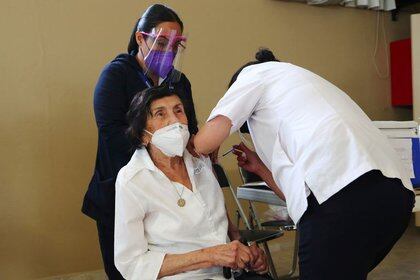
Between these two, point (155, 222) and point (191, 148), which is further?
point (191, 148)

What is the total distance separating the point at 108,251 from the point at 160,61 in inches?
32.4

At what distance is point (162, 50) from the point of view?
193cm

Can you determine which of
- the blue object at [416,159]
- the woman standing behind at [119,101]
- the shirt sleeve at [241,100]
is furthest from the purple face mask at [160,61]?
the blue object at [416,159]

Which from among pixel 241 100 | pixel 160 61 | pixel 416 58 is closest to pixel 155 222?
pixel 241 100

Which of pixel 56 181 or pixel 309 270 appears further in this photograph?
pixel 56 181

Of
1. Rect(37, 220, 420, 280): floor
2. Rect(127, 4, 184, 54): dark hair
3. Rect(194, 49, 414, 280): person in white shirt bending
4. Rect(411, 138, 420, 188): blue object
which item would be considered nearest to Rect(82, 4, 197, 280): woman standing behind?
Rect(127, 4, 184, 54): dark hair

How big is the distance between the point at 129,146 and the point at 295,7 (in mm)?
2828

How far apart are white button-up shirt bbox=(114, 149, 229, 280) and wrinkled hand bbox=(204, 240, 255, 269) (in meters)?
0.11

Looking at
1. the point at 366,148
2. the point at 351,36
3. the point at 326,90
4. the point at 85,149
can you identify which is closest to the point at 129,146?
the point at 326,90

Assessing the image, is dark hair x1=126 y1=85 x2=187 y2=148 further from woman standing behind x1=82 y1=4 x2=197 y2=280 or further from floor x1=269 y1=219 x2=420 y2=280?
floor x1=269 y1=219 x2=420 y2=280

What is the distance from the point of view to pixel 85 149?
3.24 meters

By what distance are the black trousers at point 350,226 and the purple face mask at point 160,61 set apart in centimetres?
89

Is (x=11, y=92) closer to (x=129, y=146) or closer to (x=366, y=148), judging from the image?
(x=129, y=146)

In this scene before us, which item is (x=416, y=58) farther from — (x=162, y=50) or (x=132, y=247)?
(x=132, y=247)
